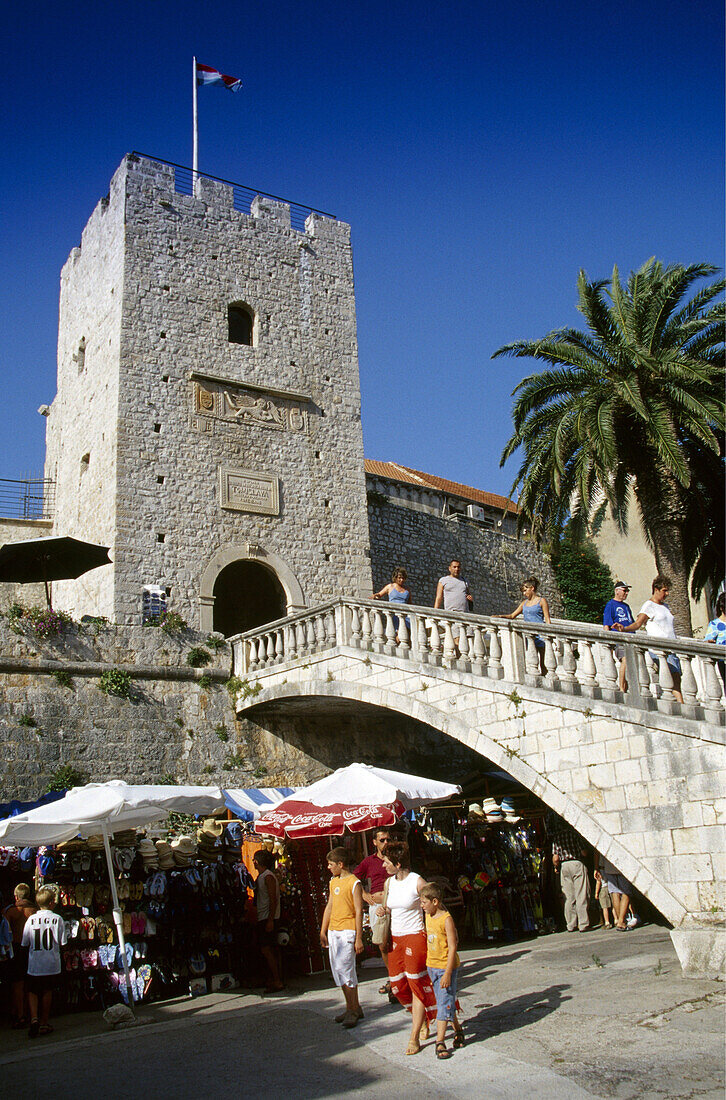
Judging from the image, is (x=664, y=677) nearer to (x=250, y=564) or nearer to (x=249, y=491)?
(x=250, y=564)

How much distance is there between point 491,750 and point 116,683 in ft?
21.4

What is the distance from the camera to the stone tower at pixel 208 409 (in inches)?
709

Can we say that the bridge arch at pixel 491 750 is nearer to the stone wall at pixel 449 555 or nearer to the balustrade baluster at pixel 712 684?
the balustrade baluster at pixel 712 684

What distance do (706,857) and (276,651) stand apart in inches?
313

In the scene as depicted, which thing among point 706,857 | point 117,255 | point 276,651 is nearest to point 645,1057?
point 706,857

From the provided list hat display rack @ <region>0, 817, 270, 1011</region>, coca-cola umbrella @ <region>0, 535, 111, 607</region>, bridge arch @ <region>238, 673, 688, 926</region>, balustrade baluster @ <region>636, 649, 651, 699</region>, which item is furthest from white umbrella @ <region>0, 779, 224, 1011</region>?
coca-cola umbrella @ <region>0, 535, 111, 607</region>

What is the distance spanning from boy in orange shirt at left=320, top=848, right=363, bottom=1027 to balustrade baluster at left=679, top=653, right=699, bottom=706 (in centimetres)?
362

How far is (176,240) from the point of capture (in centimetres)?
2016

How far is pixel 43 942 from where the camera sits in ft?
27.4

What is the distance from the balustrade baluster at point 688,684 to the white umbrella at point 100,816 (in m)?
5.11

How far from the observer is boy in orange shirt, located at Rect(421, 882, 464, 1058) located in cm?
631

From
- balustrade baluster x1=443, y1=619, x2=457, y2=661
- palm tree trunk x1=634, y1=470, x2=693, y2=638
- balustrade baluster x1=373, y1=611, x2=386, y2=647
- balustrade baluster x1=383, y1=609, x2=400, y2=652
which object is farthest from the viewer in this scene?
palm tree trunk x1=634, y1=470, x2=693, y2=638

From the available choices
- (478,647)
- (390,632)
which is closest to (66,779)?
(390,632)

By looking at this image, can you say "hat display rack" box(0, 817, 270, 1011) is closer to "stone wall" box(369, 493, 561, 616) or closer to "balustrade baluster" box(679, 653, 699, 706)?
"balustrade baluster" box(679, 653, 699, 706)
